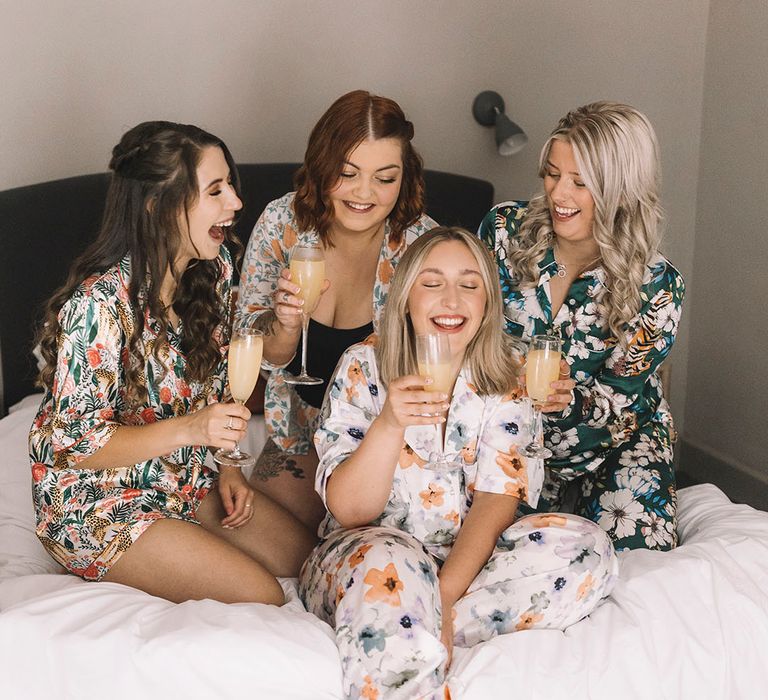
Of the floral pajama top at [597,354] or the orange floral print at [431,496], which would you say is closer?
the orange floral print at [431,496]

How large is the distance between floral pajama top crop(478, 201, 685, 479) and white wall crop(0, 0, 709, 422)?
1.49 metres

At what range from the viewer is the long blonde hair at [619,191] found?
2.67 meters

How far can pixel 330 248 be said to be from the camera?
9.61 feet

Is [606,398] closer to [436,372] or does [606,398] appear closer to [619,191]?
[619,191]

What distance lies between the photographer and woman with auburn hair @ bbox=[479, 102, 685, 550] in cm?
268

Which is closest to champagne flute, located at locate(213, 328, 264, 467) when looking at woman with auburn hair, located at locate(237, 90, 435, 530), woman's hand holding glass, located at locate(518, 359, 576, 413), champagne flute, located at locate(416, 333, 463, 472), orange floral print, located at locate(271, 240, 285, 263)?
champagne flute, located at locate(416, 333, 463, 472)

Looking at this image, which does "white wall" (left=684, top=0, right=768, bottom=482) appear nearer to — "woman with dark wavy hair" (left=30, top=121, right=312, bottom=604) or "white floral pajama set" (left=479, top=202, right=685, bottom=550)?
"white floral pajama set" (left=479, top=202, right=685, bottom=550)

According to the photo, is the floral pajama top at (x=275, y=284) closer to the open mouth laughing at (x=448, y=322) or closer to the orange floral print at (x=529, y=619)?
the open mouth laughing at (x=448, y=322)

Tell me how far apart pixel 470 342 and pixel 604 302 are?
1.67 ft

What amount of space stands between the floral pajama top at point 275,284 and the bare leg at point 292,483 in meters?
0.04

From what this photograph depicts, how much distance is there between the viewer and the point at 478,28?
4082 mm

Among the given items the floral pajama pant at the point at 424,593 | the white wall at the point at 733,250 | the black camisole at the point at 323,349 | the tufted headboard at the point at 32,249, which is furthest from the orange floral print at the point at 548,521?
the white wall at the point at 733,250

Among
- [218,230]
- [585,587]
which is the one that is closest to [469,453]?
[585,587]

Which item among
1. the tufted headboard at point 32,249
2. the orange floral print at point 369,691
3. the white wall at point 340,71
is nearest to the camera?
the orange floral print at point 369,691
